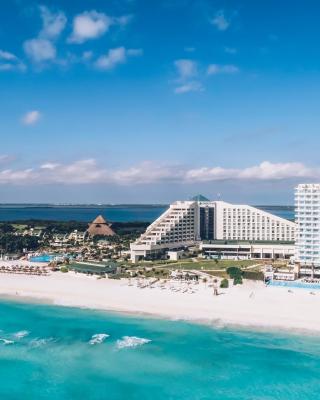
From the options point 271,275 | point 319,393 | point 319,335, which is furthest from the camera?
point 271,275

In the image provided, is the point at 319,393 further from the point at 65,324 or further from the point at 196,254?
the point at 196,254

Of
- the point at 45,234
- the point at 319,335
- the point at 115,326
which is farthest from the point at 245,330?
the point at 45,234

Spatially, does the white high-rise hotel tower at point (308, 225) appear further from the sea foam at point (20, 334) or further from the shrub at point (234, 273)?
the sea foam at point (20, 334)

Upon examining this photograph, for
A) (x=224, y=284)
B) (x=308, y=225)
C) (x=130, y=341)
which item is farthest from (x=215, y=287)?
(x=308, y=225)

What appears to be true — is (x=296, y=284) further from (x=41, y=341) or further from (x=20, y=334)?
(x=20, y=334)

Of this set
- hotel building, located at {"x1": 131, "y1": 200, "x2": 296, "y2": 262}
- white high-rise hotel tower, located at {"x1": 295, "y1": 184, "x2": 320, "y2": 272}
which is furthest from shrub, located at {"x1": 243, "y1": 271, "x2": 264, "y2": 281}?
hotel building, located at {"x1": 131, "y1": 200, "x2": 296, "y2": 262}
